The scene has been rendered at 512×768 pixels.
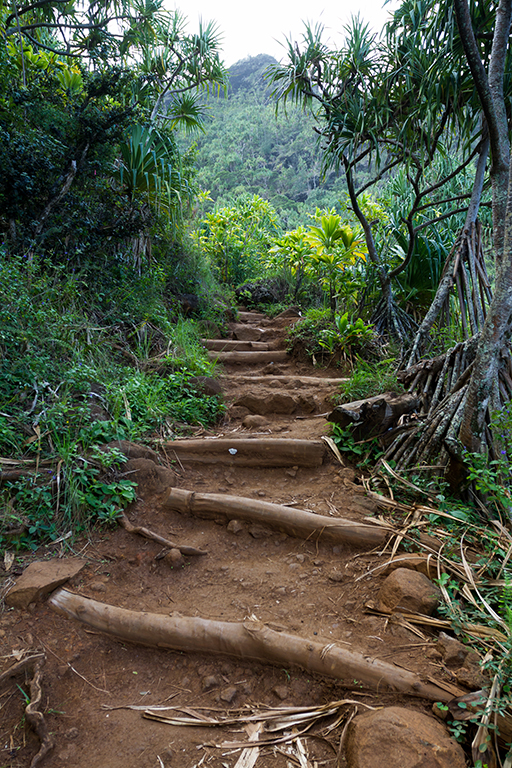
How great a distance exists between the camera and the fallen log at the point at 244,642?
1.29 m

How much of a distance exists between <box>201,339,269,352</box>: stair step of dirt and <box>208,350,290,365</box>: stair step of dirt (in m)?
0.18

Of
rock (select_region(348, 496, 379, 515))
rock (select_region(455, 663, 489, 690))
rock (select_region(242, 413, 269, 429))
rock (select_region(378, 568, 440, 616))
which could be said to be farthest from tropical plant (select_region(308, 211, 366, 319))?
rock (select_region(455, 663, 489, 690))

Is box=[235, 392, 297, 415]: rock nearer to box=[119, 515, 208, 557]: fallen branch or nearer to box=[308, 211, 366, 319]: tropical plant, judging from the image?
box=[119, 515, 208, 557]: fallen branch

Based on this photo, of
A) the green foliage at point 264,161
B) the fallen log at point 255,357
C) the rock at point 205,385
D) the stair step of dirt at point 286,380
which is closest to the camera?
the rock at point 205,385

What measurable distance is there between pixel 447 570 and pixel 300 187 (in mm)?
22663

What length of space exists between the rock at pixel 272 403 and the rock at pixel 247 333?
7.11ft

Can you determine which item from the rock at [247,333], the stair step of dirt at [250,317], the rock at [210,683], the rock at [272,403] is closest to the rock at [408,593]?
the rock at [210,683]

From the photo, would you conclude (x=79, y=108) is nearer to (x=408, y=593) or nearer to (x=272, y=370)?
(x=272, y=370)

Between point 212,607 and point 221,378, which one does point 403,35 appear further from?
point 212,607

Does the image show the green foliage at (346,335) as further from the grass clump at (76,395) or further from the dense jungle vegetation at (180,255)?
the grass clump at (76,395)

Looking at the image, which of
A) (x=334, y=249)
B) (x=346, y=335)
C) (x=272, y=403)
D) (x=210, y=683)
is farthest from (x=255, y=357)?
(x=210, y=683)

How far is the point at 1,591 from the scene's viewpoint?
1.66 meters

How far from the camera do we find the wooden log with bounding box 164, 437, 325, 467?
9.18ft

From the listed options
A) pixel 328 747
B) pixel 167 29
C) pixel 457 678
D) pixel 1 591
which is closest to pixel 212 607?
pixel 328 747
